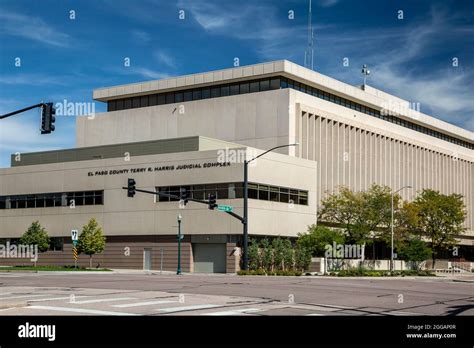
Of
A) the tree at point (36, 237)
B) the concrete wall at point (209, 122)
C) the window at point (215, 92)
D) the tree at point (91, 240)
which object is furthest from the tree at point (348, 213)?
the tree at point (36, 237)

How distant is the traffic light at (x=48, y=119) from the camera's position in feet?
86.8

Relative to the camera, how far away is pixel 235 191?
182ft

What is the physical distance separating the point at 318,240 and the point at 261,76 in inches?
851

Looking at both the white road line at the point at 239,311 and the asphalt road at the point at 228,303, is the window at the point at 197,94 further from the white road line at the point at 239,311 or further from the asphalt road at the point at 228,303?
the white road line at the point at 239,311

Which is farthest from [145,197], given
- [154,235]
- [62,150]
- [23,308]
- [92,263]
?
[23,308]

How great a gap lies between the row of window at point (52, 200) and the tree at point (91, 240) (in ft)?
13.6

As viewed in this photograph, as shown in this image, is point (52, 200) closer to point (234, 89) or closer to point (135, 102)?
point (135, 102)

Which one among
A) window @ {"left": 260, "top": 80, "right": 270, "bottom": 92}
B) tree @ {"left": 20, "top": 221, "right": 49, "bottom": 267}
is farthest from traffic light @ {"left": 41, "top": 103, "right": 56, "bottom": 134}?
window @ {"left": 260, "top": 80, "right": 270, "bottom": 92}

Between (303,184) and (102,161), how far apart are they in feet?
62.8

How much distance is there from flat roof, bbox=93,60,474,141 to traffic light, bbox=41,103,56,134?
4496cm

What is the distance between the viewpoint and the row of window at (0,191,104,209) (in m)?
64.0

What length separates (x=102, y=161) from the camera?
208 ft
